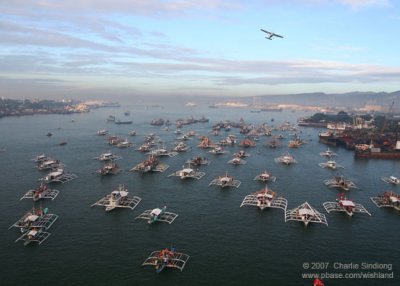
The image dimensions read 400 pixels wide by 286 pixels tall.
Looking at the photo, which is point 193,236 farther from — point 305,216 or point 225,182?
point 225,182

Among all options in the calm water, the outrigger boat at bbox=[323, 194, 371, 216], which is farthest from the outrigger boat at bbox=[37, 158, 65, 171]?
the outrigger boat at bbox=[323, 194, 371, 216]

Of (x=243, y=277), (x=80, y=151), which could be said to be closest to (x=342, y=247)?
(x=243, y=277)

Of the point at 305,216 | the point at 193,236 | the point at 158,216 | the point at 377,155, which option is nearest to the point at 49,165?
the point at 158,216

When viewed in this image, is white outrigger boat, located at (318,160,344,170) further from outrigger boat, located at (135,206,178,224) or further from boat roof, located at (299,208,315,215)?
outrigger boat, located at (135,206,178,224)

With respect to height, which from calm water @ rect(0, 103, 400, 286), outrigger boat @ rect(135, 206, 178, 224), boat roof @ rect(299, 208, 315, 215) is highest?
boat roof @ rect(299, 208, 315, 215)

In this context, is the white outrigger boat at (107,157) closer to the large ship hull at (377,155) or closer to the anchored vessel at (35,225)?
the anchored vessel at (35,225)

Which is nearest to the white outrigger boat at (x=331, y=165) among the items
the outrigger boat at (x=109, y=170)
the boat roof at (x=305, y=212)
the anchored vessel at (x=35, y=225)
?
the boat roof at (x=305, y=212)

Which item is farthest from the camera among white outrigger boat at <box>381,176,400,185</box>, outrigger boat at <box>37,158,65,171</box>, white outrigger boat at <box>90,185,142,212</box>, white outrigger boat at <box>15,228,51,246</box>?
outrigger boat at <box>37,158,65,171</box>

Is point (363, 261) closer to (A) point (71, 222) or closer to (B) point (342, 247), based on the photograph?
(B) point (342, 247)
